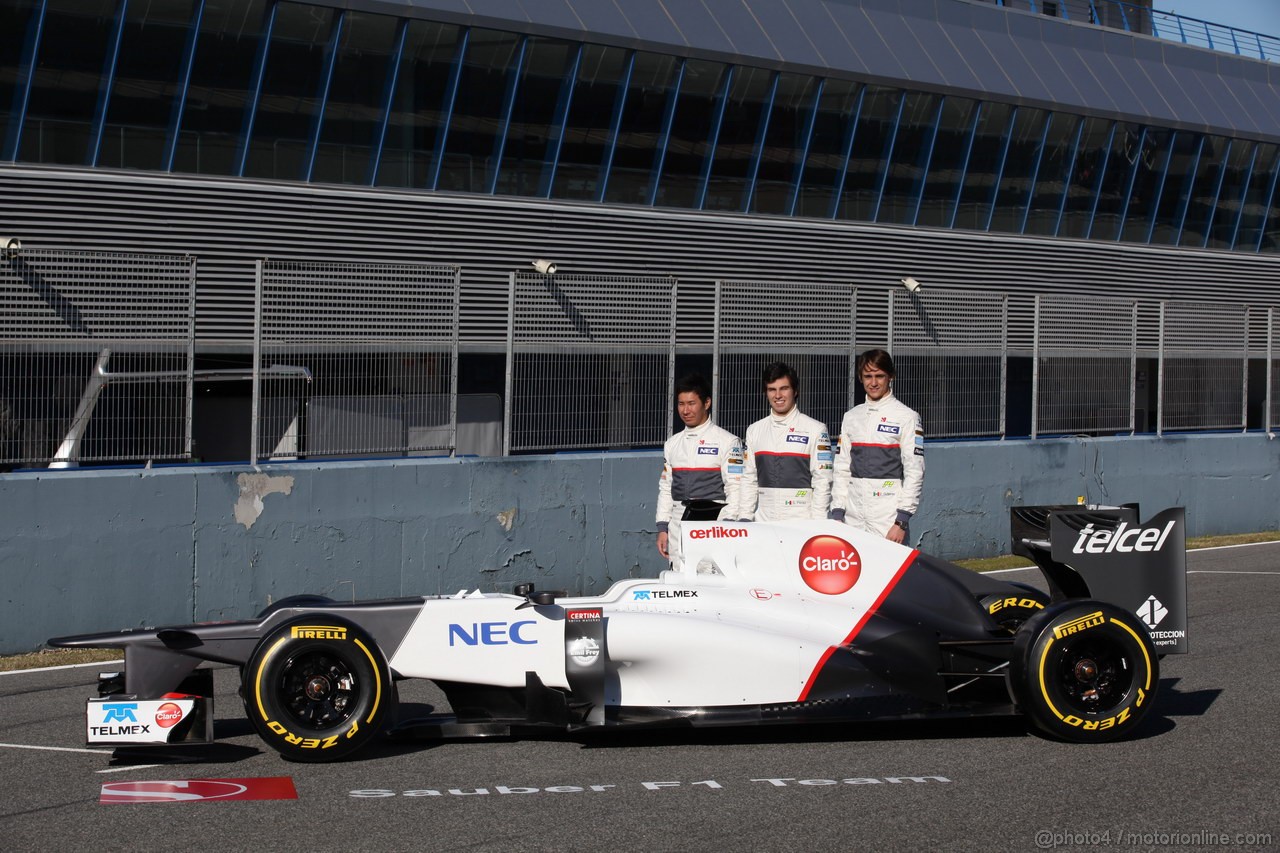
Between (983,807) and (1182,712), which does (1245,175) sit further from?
(983,807)

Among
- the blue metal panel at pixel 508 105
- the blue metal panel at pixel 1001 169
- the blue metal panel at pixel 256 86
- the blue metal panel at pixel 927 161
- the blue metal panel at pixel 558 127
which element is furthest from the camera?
the blue metal panel at pixel 1001 169

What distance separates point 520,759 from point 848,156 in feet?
58.4

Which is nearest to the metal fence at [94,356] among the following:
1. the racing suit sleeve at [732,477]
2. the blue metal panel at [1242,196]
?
the racing suit sleeve at [732,477]

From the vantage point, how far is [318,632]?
6.52 metres

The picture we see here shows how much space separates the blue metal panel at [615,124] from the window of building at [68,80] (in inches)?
264

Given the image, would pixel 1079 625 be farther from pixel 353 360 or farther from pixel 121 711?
pixel 353 360

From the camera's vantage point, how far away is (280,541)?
1081 centimetres

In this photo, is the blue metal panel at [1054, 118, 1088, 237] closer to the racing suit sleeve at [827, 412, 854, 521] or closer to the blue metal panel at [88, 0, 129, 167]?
the blue metal panel at [88, 0, 129, 167]

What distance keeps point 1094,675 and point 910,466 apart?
2041mm

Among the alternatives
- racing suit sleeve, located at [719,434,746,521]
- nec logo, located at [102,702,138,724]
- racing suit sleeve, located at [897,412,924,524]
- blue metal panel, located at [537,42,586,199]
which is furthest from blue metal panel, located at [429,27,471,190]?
nec logo, located at [102,702,138,724]

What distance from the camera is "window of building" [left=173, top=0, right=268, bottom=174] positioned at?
57.1 ft

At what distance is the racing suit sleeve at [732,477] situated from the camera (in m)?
8.80

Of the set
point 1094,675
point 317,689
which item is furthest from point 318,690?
point 1094,675

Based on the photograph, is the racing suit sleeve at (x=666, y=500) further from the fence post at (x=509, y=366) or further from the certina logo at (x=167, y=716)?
the certina logo at (x=167, y=716)
